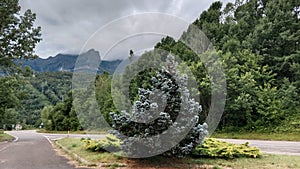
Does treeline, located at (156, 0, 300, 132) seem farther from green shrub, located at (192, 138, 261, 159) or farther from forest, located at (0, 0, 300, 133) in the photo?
green shrub, located at (192, 138, 261, 159)

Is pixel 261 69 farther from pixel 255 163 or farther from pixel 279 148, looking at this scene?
pixel 255 163

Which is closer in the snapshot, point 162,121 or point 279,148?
point 162,121

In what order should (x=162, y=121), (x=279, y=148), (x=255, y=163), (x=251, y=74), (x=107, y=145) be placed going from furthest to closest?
(x=251, y=74)
(x=279, y=148)
(x=107, y=145)
(x=255, y=163)
(x=162, y=121)

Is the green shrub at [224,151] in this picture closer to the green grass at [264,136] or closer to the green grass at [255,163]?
the green grass at [255,163]

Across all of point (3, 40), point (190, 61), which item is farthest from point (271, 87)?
point (3, 40)

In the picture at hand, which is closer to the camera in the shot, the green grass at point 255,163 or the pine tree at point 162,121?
the green grass at point 255,163

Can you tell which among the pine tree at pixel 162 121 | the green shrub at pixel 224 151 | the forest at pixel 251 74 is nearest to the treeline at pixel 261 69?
the forest at pixel 251 74

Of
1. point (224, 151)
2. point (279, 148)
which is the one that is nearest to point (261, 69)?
point (279, 148)

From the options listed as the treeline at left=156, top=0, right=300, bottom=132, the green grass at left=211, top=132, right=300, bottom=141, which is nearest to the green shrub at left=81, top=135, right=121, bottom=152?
the treeline at left=156, top=0, right=300, bottom=132

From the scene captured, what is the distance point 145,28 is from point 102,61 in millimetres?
2060

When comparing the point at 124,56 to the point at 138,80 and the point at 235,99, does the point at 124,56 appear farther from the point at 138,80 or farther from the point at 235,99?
the point at 235,99

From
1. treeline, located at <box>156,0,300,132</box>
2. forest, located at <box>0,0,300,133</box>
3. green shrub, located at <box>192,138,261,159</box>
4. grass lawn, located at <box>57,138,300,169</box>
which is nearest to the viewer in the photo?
grass lawn, located at <box>57,138,300,169</box>

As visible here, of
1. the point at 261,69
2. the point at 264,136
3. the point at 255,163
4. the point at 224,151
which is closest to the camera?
the point at 255,163

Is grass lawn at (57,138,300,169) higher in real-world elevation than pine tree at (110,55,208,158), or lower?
lower
